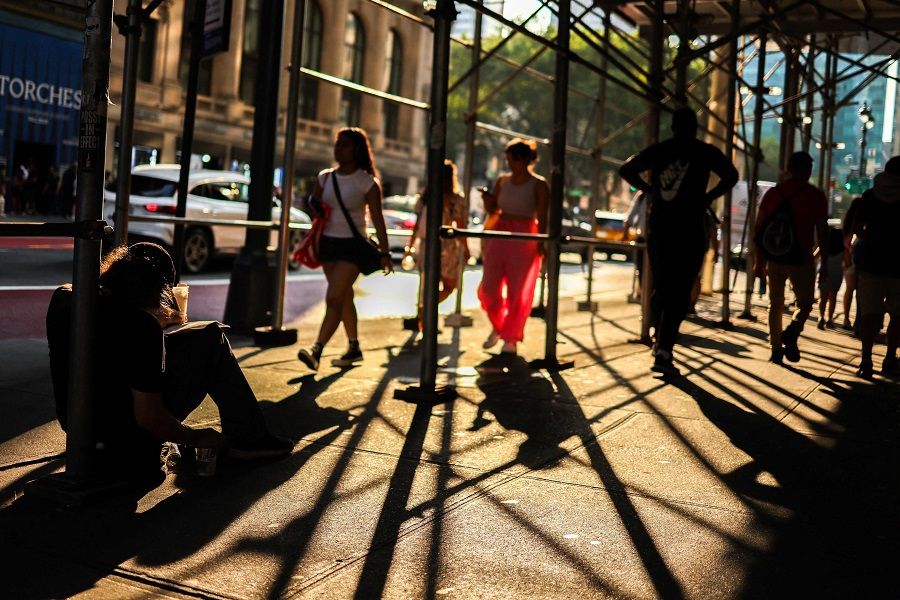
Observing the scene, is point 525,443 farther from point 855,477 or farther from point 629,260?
point 629,260

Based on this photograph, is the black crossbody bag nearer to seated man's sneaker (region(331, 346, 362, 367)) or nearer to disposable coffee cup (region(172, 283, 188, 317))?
seated man's sneaker (region(331, 346, 362, 367))

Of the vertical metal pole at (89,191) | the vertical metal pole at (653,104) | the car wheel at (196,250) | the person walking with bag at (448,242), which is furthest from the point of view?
the car wheel at (196,250)

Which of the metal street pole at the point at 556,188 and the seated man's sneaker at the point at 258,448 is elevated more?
the metal street pole at the point at 556,188

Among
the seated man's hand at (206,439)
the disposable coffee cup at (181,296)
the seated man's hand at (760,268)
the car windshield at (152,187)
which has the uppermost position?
the car windshield at (152,187)

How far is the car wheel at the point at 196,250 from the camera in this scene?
1686 cm

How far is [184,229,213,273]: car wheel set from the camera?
16.9m

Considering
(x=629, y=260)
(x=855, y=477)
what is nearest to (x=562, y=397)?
(x=855, y=477)

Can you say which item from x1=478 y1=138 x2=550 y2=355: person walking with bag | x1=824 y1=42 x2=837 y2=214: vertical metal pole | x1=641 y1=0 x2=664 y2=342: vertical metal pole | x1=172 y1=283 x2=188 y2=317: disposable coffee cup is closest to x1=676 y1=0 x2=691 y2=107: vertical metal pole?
x1=641 y1=0 x2=664 y2=342: vertical metal pole

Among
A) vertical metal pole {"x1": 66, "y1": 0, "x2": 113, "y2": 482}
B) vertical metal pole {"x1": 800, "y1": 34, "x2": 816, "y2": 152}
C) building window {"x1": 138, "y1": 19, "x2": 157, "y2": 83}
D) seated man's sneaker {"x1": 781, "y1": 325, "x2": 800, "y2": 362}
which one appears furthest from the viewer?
building window {"x1": 138, "y1": 19, "x2": 157, "y2": 83}

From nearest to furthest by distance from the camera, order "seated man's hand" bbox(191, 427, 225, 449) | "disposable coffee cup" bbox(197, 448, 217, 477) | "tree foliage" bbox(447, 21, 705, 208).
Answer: "seated man's hand" bbox(191, 427, 225, 449), "disposable coffee cup" bbox(197, 448, 217, 477), "tree foliage" bbox(447, 21, 705, 208)

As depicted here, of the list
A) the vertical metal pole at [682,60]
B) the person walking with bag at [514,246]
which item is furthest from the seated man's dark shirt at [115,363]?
the vertical metal pole at [682,60]

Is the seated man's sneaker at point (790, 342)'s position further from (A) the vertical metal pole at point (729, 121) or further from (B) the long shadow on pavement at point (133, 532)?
(B) the long shadow on pavement at point (133, 532)

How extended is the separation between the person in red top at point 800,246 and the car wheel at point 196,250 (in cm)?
995

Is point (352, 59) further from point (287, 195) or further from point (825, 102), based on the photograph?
point (287, 195)
